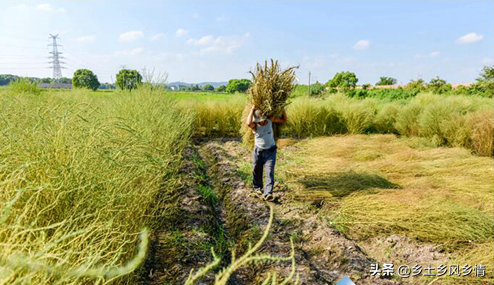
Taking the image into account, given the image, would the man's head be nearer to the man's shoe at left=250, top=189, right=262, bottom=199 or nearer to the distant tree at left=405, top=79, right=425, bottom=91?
the man's shoe at left=250, top=189, right=262, bottom=199

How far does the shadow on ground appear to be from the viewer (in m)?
4.43

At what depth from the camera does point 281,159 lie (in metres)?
6.56

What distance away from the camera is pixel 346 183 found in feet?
15.0

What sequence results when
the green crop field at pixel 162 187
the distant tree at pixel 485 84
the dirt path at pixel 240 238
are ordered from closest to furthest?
the green crop field at pixel 162 187, the dirt path at pixel 240 238, the distant tree at pixel 485 84

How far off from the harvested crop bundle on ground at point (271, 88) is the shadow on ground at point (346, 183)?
1.27m

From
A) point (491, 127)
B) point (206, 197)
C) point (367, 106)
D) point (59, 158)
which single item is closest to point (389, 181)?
point (206, 197)

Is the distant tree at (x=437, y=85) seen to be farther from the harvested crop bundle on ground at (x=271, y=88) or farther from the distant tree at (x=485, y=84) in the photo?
the harvested crop bundle on ground at (x=271, y=88)

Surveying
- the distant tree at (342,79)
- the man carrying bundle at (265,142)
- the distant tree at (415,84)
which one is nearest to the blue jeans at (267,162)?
the man carrying bundle at (265,142)

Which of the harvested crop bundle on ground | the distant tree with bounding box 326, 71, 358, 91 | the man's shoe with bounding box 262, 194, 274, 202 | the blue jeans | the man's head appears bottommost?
the man's shoe with bounding box 262, 194, 274, 202

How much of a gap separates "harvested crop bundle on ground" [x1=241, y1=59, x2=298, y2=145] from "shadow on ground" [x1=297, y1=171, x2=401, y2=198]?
127cm

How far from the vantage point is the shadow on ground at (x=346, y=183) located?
443cm

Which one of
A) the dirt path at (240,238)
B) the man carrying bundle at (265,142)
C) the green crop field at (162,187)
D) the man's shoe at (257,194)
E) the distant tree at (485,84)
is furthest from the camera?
the distant tree at (485,84)

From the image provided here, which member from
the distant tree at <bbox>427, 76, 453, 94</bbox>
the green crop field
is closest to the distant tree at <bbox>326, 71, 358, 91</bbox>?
the distant tree at <bbox>427, 76, 453, 94</bbox>

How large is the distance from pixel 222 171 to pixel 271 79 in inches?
86.0
